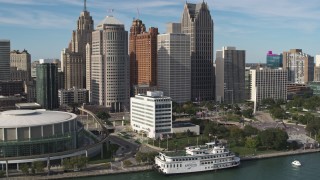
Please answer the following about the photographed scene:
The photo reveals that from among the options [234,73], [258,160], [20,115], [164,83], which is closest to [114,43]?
[164,83]

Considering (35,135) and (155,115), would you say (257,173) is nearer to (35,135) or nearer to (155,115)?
(155,115)

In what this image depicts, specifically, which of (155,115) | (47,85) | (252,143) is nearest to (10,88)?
(47,85)

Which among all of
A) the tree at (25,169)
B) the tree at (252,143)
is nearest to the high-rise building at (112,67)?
the tree at (252,143)

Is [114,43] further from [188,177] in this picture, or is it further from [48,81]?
[188,177]

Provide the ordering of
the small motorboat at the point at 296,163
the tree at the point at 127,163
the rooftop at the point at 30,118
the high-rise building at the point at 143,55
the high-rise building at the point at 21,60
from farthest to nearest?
the high-rise building at the point at 21,60, the high-rise building at the point at 143,55, the small motorboat at the point at 296,163, the rooftop at the point at 30,118, the tree at the point at 127,163

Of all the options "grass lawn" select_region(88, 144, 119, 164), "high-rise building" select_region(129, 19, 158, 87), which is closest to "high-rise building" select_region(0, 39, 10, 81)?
"high-rise building" select_region(129, 19, 158, 87)

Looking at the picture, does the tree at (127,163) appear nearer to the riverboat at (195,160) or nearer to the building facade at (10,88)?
the riverboat at (195,160)

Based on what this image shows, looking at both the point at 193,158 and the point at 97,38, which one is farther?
the point at 97,38
